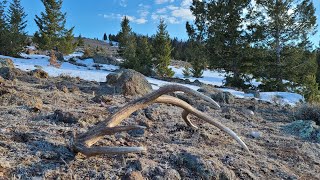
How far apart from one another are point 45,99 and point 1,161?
3.32m

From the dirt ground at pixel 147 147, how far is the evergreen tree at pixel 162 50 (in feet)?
67.3

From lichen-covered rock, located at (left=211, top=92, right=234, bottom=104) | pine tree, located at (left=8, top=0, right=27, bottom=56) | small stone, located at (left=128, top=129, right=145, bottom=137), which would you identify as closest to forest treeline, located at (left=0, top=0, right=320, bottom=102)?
pine tree, located at (left=8, top=0, right=27, bottom=56)

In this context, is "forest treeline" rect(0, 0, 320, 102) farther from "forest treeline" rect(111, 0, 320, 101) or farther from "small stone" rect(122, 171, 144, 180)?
"small stone" rect(122, 171, 144, 180)

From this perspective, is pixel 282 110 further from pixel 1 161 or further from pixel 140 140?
pixel 1 161

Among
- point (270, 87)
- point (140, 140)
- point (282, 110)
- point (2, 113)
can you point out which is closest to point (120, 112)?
point (140, 140)

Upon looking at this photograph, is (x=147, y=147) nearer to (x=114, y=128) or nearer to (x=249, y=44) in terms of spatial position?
(x=114, y=128)

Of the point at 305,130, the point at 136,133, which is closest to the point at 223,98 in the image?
the point at 305,130

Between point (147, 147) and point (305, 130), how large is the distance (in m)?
3.55

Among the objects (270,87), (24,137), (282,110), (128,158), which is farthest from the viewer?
(270,87)

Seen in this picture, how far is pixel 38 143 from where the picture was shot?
3.59 m

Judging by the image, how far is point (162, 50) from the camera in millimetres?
27875

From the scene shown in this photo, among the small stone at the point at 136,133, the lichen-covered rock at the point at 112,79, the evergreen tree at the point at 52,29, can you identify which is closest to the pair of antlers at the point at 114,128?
the small stone at the point at 136,133

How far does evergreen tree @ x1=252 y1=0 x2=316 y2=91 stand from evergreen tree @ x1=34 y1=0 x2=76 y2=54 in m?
18.6

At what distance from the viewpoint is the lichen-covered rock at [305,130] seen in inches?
234
